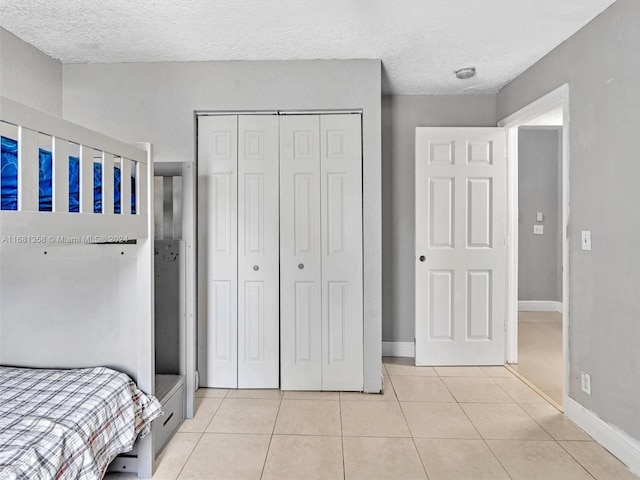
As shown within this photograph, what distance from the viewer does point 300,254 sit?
2871 mm

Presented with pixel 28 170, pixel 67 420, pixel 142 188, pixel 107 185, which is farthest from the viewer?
pixel 142 188

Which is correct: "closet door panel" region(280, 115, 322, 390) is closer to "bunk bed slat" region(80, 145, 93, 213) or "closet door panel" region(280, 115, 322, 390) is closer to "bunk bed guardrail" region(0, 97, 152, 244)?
"bunk bed guardrail" region(0, 97, 152, 244)

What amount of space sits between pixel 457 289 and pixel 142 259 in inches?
99.7

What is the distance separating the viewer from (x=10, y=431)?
53.9 inches

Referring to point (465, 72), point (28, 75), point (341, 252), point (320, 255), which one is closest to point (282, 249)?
point (320, 255)

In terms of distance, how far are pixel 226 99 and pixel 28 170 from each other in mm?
1822

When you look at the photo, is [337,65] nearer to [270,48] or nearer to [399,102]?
[270,48]

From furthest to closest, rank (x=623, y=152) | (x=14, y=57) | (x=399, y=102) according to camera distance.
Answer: (x=399, y=102)
(x=14, y=57)
(x=623, y=152)

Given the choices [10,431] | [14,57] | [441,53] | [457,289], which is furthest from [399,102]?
[10,431]

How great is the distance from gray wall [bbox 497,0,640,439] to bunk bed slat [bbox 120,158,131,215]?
2439 millimetres

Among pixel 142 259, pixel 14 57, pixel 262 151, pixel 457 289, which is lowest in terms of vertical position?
pixel 457 289

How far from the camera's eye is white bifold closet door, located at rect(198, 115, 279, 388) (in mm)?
2869

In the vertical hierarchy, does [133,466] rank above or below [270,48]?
below

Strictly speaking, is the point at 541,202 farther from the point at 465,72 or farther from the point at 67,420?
the point at 67,420
